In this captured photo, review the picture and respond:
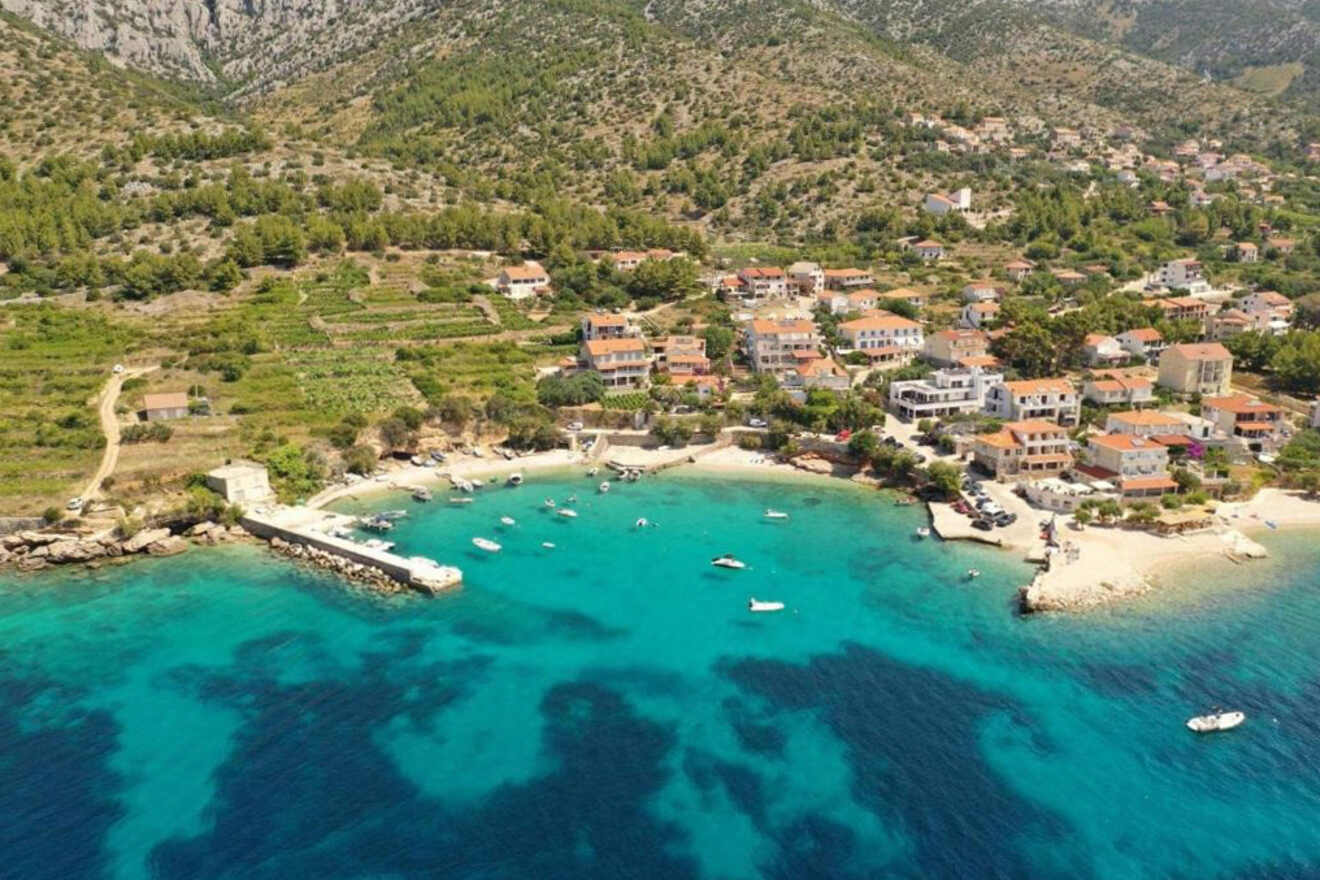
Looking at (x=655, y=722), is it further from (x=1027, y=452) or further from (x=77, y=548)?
(x=1027, y=452)

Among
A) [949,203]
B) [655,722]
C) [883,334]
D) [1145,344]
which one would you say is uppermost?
[949,203]

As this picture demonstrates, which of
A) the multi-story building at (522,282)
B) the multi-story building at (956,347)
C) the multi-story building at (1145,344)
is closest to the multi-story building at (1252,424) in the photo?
the multi-story building at (1145,344)

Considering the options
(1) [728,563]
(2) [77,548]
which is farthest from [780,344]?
(2) [77,548]

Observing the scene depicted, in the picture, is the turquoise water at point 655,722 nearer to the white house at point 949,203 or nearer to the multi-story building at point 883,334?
the multi-story building at point 883,334

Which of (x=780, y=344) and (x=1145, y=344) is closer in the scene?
(x=780, y=344)

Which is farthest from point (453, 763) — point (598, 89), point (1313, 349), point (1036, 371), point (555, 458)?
point (598, 89)

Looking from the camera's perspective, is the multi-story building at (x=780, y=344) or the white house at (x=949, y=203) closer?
the multi-story building at (x=780, y=344)

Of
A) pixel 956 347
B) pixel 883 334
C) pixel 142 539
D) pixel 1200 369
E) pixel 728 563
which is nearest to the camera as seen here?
pixel 728 563
